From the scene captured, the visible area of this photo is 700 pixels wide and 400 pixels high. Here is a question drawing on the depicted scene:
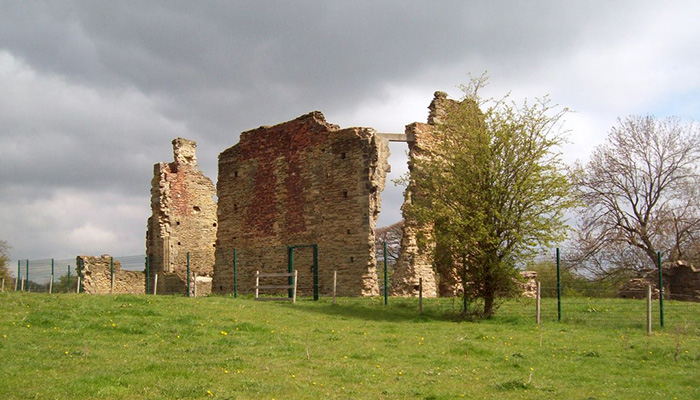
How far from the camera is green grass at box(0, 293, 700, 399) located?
7.87m

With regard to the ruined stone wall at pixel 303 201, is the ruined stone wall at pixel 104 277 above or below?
below

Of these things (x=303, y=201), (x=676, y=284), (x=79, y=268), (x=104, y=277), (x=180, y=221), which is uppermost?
(x=303, y=201)

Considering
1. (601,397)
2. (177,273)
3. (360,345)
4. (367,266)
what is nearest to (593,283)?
(367,266)

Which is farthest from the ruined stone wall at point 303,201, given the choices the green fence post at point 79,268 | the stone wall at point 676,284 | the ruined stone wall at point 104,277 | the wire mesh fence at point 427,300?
the stone wall at point 676,284

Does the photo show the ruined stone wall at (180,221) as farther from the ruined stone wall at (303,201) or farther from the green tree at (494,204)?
the green tree at (494,204)

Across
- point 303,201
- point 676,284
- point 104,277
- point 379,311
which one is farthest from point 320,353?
point 104,277

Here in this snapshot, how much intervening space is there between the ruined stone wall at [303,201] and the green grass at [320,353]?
18.1ft

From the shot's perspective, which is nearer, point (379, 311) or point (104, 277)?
point (379, 311)

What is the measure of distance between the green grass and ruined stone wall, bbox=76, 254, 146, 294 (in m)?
15.7

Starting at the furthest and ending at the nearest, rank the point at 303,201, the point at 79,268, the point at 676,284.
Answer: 1. the point at 79,268
2. the point at 676,284
3. the point at 303,201

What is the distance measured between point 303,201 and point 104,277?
14.1 m

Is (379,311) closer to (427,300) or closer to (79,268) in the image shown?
(427,300)

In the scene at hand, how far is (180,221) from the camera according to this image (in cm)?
3209

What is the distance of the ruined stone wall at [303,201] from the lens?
22000 millimetres
